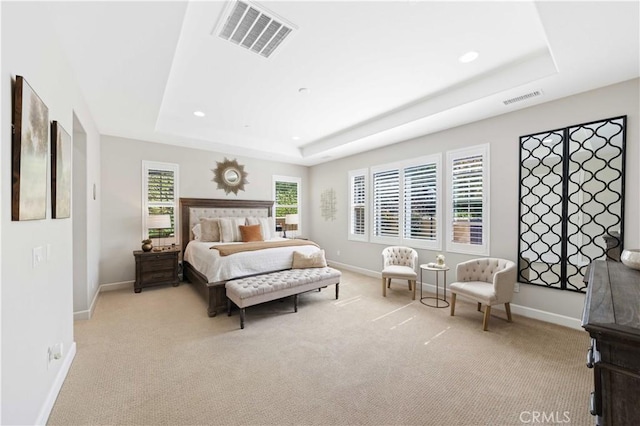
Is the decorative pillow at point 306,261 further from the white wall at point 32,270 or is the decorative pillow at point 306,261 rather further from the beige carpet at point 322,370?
the white wall at point 32,270

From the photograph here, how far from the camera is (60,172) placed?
2.02 metres

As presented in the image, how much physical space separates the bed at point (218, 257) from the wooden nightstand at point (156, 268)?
10.3 inches

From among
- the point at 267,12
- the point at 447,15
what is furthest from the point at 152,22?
the point at 447,15

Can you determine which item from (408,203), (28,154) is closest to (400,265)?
(408,203)

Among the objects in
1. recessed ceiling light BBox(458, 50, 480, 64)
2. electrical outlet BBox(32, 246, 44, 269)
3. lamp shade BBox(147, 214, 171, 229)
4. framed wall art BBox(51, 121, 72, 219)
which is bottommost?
electrical outlet BBox(32, 246, 44, 269)

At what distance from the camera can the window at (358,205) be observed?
5703 millimetres

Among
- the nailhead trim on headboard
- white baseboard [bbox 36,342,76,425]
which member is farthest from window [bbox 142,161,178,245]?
white baseboard [bbox 36,342,76,425]

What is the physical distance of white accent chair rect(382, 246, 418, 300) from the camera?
407cm

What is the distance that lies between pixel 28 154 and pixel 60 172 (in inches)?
28.6

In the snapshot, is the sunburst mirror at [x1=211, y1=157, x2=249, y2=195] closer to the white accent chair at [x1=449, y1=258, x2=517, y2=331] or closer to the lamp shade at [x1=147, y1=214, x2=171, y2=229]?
the lamp shade at [x1=147, y1=214, x2=171, y2=229]

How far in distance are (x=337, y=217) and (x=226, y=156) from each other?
2.94m

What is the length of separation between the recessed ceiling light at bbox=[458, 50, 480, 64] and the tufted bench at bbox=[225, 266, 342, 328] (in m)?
3.11

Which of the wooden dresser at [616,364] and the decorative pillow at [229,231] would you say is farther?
the decorative pillow at [229,231]

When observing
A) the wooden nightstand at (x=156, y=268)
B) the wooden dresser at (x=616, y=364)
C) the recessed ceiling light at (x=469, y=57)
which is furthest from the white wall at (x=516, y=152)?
the wooden nightstand at (x=156, y=268)
